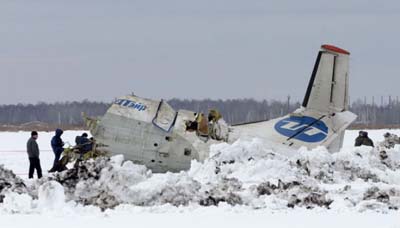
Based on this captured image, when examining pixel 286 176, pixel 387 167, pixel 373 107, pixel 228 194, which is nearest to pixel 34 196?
pixel 228 194

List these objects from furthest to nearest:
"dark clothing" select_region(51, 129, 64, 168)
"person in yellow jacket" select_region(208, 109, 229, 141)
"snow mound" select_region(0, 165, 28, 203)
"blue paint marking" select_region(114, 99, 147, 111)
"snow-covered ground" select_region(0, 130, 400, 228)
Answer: "dark clothing" select_region(51, 129, 64, 168) → "person in yellow jacket" select_region(208, 109, 229, 141) → "blue paint marking" select_region(114, 99, 147, 111) → "snow mound" select_region(0, 165, 28, 203) → "snow-covered ground" select_region(0, 130, 400, 228)

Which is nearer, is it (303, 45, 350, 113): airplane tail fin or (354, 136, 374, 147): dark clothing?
(303, 45, 350, 113): airplane tail fin

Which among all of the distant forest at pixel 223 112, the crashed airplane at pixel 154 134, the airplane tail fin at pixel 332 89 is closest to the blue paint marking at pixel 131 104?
the crashed airplane at pixel 154 134

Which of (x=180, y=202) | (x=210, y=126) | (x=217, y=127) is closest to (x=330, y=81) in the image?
(x=217, y=127)

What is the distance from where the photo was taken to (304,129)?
950 inches

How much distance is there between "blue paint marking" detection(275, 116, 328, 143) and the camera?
24078mm

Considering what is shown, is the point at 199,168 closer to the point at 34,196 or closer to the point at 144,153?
the point at 144,153

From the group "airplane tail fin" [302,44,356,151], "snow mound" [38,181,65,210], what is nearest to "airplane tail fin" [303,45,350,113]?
"airplane tail fin" [302,44,356,151]

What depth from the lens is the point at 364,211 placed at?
13203 millimetres

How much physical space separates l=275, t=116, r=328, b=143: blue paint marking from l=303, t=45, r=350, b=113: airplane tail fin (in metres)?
0.46

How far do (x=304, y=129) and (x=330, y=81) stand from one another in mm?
1591

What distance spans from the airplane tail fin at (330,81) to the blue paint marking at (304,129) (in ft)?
1.52

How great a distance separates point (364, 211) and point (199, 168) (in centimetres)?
679

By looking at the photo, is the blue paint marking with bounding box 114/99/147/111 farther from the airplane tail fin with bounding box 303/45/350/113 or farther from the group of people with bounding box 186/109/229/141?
the airplane tail fin with bounding box 303/45/350/113
